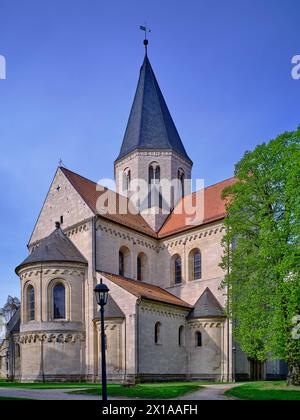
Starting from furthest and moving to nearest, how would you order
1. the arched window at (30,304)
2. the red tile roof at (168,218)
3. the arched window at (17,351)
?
1. the arched window at (17,351)
2. the red tile roof at (168,218)
3. the arched window at (30,304)

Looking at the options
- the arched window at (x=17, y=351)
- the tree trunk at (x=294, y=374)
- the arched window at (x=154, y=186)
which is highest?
the arched window at (x=154, y=186)

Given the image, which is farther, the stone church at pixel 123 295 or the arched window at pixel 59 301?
the arched window at pixel 59 301

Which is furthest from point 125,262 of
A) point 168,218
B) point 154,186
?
point 154,186

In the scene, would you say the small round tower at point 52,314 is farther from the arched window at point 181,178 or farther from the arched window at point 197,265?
the arched window at point 181,178

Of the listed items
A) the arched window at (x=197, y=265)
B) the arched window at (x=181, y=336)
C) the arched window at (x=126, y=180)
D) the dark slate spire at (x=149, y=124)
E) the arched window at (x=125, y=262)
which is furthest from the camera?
the dark slate spire at (x=149, y=124)

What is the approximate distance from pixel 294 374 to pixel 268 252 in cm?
582

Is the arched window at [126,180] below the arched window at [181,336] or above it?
above

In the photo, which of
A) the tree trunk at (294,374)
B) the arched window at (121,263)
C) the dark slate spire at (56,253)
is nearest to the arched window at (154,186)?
the arched window at (121,263)

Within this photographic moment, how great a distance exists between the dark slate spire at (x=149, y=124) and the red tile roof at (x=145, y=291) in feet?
45.9

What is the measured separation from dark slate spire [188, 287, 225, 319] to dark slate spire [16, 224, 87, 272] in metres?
8.82

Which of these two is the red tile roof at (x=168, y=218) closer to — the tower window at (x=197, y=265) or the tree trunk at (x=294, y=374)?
the tower window at (x=197, y=265)

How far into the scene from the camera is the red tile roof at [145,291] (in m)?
30.7
